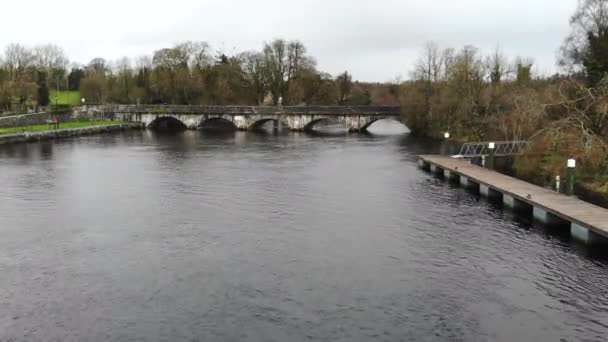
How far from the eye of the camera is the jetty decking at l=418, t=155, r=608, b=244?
2403 cm

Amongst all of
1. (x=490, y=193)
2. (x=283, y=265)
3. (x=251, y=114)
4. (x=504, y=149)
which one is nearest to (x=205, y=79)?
(x=251, y=114)

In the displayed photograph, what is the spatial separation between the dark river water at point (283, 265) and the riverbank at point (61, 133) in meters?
32.7

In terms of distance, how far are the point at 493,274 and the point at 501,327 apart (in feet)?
14.8

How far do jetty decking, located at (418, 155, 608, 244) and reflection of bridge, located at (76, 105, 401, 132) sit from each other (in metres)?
48.0

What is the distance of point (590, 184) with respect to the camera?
34.8 m

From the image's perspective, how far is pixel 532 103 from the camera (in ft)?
135

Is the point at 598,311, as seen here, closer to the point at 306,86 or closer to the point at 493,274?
the point at 493,274

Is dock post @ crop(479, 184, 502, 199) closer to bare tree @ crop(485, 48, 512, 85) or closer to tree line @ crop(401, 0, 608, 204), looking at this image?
tree line @ crop(401, 0, 608, 204)

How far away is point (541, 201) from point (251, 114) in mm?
72533

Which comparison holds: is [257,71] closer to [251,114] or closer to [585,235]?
[251,114]

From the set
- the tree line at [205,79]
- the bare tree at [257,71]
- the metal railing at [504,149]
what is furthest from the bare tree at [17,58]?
the metal railing at [504,149]

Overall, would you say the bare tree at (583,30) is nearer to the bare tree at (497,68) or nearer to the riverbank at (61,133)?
the bare tree at (497,68)

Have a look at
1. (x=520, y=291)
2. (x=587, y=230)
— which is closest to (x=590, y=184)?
(x=587, y=230)

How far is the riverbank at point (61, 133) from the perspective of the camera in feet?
222
